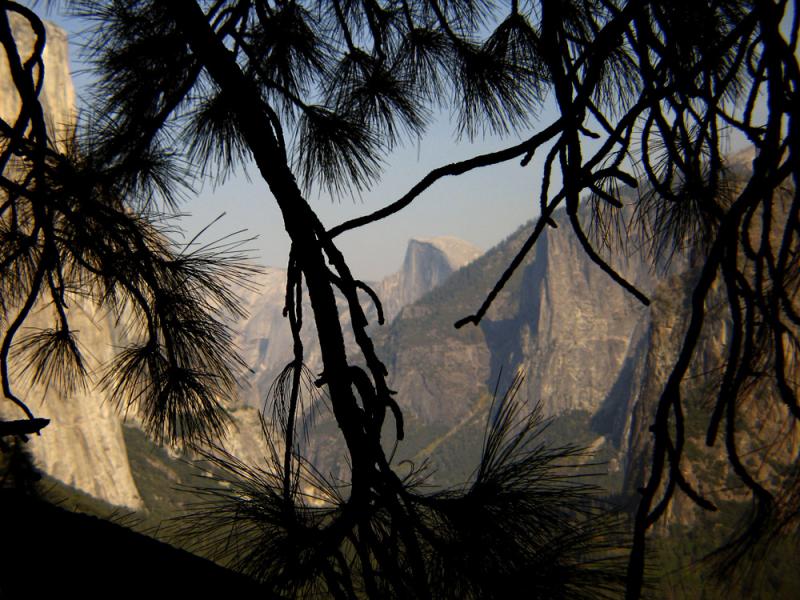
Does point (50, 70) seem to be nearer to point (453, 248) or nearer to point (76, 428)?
point (76, 428)

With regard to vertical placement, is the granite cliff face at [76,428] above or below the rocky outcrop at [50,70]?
below

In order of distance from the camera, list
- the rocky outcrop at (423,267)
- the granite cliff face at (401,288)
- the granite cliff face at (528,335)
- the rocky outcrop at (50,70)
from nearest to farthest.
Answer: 1. the rocky outcrop at (50,70)
2. the granite cliff face at (528,335)
3. the granite cliff face at (401,288)
4. the rocky outcrop at (423,267)

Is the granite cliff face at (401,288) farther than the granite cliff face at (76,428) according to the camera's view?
Yes

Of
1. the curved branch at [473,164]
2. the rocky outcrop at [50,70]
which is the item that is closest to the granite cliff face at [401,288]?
the rocky outcrop at [50,70]

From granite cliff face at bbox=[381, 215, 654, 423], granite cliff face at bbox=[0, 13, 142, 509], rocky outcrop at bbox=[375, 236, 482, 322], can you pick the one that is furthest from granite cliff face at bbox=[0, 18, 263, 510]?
rocky outcrop at bbox=[375, 236, 482, 322]

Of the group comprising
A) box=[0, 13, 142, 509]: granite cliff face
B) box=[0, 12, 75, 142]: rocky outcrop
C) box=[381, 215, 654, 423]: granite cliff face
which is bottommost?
box=[381, 215, 654, 423]: granite cliff face

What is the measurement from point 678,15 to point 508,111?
641 millimetres

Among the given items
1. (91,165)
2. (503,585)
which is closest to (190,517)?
(503,585)

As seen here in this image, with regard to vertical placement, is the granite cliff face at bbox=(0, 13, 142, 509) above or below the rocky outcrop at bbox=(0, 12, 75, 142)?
below

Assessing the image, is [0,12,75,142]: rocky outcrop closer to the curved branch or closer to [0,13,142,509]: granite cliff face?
[0,13,142,509]: granite cliff face

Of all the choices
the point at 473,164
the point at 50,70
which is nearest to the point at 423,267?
the point at 50,70

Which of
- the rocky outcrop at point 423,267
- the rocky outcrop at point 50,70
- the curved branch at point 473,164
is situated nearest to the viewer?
the curved branch at point 473,164

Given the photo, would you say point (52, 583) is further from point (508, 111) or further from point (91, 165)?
point (508, 111)

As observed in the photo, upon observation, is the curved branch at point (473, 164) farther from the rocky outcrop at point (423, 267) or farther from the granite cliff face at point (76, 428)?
the rocky outcrop at point (423, 267)
